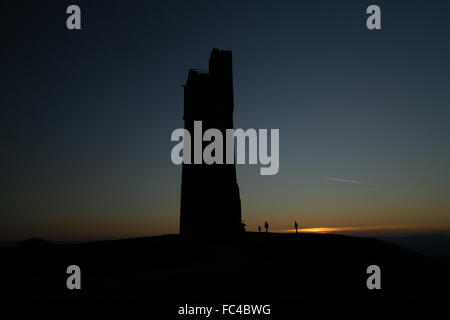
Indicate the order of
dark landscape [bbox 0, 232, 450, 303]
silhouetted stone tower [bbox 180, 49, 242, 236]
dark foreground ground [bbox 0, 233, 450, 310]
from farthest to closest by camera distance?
silhouetted stone tower [bbox 180, 49, 242, 236] → dark landscape [bbox 0, 232, 450, 303] → dark foreground ground [bbox 0, 233, 450, 310]

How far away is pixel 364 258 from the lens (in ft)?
65.6

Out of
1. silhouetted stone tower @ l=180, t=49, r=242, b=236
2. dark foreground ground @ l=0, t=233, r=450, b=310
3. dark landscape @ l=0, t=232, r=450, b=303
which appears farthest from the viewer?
silhouetted stone tower @ l=180, t=49, r=242, b=236

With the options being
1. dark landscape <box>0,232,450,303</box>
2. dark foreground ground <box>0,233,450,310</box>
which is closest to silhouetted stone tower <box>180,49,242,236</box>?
dark landscape <box>0,232,450,303</box>

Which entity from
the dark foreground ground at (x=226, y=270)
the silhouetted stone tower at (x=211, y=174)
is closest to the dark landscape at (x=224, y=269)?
the dark foreground ground at (x=226, y=270)

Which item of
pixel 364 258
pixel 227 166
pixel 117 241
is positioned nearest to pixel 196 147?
pixel 227 166

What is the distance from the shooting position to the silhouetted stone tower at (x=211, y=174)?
26.8m

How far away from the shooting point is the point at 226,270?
17047 mm

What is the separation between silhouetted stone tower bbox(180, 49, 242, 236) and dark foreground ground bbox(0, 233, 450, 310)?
2.84 m

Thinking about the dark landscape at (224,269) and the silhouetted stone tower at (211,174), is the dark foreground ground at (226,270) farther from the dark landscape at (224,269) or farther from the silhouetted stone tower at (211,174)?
the silhouetted stone tower at (211,174)

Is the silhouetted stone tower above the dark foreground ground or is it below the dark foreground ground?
above

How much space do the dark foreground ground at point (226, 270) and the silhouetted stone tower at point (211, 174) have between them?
2.84 meters

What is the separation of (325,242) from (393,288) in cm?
773

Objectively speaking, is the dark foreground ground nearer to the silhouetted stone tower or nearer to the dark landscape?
the dark landscape

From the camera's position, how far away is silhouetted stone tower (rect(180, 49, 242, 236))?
2675 cm
